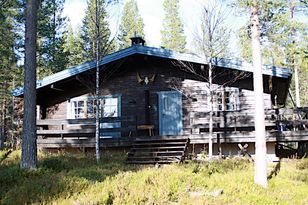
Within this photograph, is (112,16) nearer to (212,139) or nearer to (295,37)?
(212,139)

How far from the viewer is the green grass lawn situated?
6836 millimetres

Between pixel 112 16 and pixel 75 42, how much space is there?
2460cm

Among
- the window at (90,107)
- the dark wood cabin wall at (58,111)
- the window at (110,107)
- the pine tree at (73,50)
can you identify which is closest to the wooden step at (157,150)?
the window at (110,107)

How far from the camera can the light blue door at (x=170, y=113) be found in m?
15.5

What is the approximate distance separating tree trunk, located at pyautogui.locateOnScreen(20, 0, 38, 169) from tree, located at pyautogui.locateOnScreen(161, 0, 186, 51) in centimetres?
2951

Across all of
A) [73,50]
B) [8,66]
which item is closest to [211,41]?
[8,66]

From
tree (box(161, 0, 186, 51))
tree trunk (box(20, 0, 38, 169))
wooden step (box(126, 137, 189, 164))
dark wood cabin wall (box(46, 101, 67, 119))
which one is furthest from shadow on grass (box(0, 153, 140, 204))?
tree (box(161, 0, 186, 51))

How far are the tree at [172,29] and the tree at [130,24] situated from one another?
11.1ft

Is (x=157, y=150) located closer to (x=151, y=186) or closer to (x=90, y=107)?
(x=151, y=186)

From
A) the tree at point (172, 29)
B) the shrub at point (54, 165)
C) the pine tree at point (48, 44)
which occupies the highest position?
the tree at point (172, 29)

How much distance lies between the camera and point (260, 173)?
8.30m

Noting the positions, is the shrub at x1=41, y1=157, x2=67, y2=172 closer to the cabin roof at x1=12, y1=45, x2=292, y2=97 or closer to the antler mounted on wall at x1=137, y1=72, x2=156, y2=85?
the cabin roof at x1=12, y1=45, x2=292, y2=97

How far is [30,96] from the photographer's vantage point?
30.7 ft

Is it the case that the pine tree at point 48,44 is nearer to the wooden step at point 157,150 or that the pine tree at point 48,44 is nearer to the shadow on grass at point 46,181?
the wooden step at point 157,150
